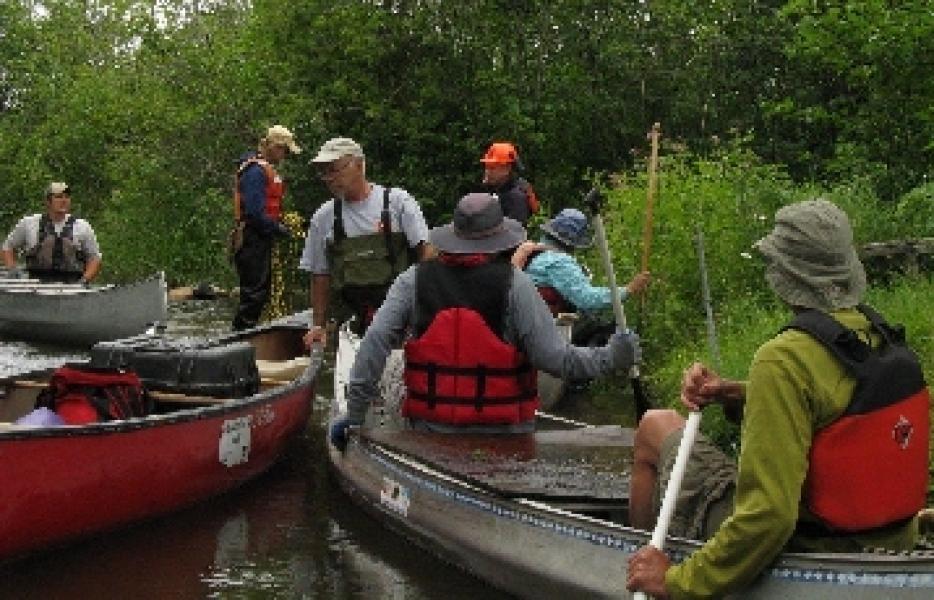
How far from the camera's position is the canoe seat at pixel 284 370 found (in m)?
9.12

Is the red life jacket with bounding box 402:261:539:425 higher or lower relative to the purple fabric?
higher

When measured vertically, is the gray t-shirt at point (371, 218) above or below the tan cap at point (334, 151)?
below

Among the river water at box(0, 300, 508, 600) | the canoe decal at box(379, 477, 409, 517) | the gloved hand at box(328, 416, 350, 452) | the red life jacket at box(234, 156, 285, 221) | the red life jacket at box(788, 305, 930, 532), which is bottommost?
the river water at box(0, 300, 508, 600)

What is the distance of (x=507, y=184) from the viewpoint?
995cm

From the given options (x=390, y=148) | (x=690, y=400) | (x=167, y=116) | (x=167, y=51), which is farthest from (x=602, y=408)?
(x=167, y=51)

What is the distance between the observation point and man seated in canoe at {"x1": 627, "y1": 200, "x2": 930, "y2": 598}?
3605mm

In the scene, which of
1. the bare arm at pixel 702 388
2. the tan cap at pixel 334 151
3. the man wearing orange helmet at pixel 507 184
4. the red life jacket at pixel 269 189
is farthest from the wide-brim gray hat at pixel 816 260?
the red life jacket at pixel 269 189

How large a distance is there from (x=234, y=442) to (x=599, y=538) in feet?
9.91

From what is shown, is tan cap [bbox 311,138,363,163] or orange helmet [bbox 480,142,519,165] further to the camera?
orange helmet [bbox 480,142,519,165]

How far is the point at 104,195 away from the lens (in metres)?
27.8

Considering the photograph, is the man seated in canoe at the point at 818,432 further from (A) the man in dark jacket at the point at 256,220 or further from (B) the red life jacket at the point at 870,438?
(A) the man in dark jacket at the point at 256,220

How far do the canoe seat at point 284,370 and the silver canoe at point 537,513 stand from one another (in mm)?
1864

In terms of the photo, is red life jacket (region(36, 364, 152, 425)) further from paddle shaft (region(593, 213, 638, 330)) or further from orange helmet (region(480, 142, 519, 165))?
orange helmet (region(480, 142, 519, 165))

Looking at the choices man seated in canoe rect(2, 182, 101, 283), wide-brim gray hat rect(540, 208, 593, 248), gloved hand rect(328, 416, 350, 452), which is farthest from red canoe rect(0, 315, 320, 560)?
man seated in canoe rect(2, 182, 101, 283)
